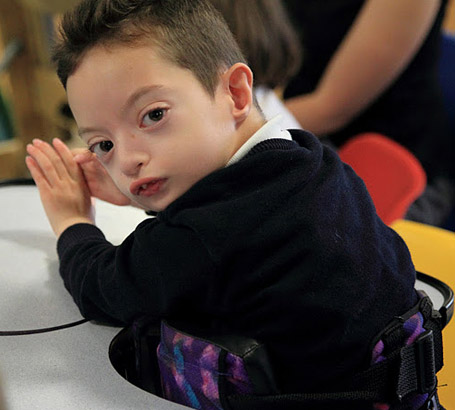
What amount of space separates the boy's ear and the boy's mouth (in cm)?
8

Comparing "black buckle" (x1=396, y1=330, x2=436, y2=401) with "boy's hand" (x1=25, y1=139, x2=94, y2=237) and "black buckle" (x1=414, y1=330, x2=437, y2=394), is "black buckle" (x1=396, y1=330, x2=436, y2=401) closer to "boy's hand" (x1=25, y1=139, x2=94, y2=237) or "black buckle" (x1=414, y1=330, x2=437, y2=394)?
"black buckle" (x1=414, y1=330, x2=437, y2=394)

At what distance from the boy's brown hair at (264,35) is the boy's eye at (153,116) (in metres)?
0.73

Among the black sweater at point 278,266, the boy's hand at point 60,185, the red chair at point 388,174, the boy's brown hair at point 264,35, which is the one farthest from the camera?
the boy's brown hair at point 264,35

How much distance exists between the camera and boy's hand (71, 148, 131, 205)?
0.77 metres

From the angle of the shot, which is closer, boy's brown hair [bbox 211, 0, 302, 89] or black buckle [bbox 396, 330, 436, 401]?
black buckle [bbox 396, 330, 436, 401]

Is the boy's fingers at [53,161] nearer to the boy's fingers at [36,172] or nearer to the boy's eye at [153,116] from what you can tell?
the boy's fingers at [36,172]

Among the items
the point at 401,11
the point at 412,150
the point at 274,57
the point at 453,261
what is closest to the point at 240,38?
the point at 274,57

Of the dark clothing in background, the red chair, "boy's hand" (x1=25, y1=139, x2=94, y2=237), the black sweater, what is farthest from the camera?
the dark clothing in background

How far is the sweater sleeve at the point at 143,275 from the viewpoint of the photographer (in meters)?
0.51

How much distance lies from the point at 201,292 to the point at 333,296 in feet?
0.33

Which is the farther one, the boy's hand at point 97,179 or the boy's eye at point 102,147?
the boy's hand at point 97,179

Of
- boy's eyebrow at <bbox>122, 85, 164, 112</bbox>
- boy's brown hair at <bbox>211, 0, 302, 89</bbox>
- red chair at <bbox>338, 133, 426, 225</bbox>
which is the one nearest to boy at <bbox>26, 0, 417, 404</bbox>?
boy's eyebrow at <bbox>122, 85, 164, 112</bbox>

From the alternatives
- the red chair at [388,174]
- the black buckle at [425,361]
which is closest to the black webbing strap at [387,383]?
the black buckle at [425,361]

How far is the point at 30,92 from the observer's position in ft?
7.88
